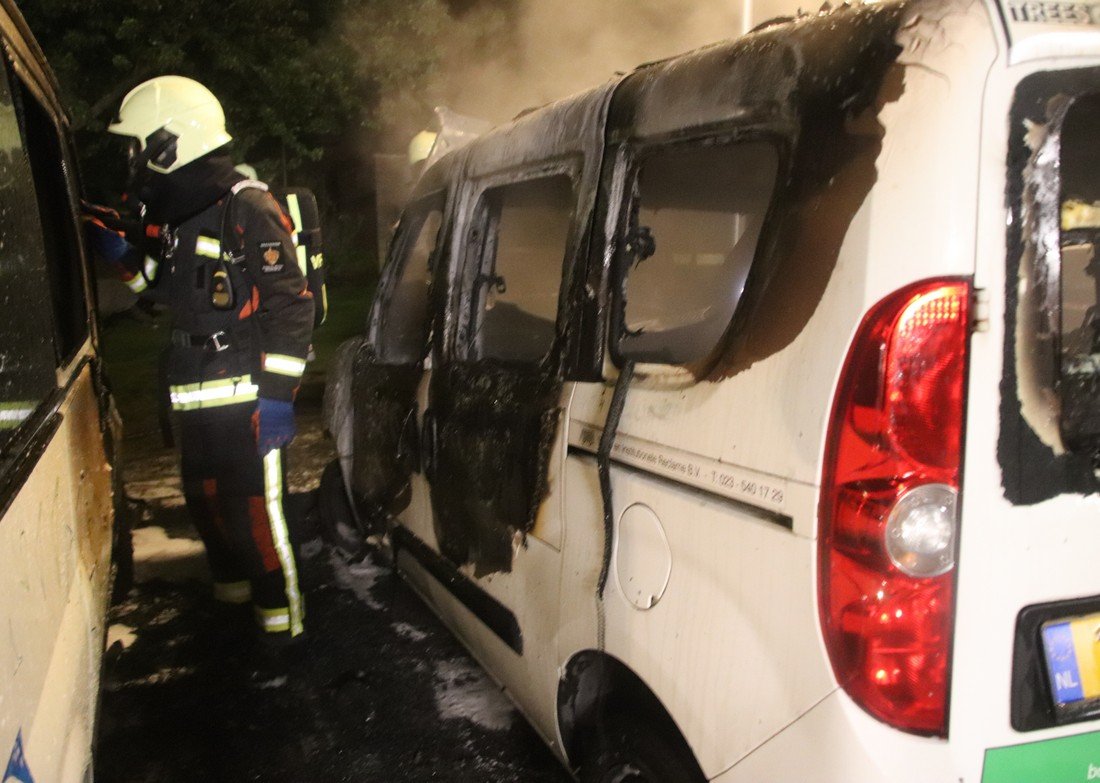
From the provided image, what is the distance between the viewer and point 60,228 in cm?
303

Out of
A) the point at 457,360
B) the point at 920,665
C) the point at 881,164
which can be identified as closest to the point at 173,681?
the point at 457,360

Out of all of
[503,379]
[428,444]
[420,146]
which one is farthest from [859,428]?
[420,146]

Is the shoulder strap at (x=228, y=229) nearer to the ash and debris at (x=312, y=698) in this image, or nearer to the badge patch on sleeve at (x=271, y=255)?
the badge patch on sleeve at (x=271, y=255)

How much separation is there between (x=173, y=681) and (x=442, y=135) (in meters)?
2.65

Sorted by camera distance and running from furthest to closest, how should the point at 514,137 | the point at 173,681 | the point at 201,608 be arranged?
the point at 201,608, the point at 173,681, the point at 514,137

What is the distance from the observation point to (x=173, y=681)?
10.8ft

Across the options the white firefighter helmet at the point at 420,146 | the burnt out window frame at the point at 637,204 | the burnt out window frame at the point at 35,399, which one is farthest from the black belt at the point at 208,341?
the white firefighter helmet at the point at 420,146

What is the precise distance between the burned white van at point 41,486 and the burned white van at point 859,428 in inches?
44.6

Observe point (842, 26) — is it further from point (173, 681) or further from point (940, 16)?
point (173, 681)

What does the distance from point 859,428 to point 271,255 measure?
258cm

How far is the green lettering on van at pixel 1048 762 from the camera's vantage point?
4.49 feet

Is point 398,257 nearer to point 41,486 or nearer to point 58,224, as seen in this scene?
point 58,224

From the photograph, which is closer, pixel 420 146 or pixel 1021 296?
pixel 1021 296

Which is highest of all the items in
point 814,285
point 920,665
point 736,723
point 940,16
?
point 940,16
